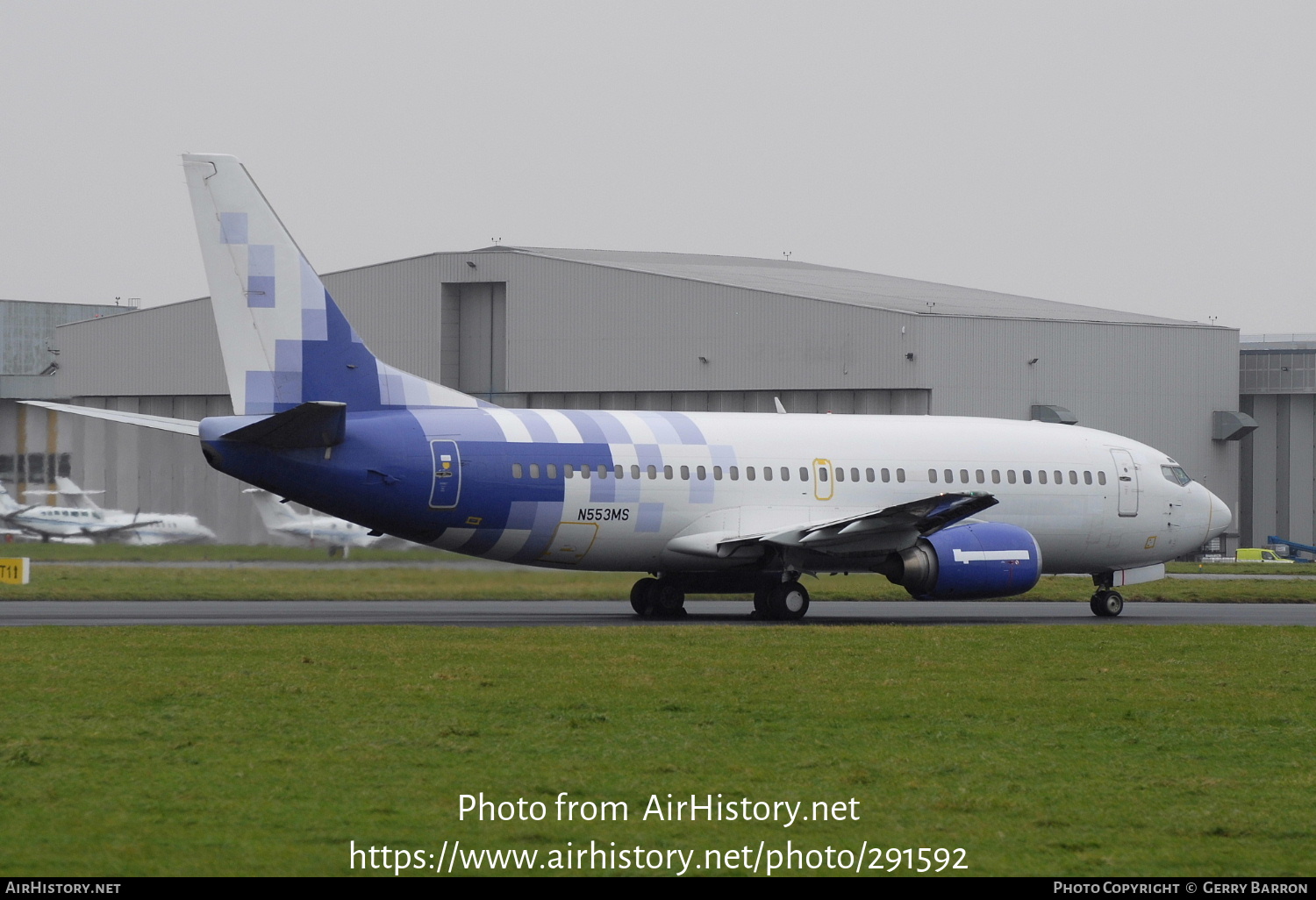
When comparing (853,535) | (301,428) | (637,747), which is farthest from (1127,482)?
(637,747)

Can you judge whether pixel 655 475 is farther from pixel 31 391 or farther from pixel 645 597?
pixel 31 391

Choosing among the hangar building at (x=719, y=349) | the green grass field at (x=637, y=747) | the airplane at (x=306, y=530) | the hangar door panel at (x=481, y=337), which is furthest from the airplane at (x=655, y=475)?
the hangar door panel at (x=481, y=337)

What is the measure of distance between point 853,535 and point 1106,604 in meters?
6.66

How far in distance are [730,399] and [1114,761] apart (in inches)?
1746

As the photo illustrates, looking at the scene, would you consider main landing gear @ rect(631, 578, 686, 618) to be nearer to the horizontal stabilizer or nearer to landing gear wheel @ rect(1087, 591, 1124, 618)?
the horizontal stabilizer

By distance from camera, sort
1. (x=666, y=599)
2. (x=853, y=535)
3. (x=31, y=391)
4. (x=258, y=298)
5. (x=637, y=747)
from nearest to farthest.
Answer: (x=637, y=747) < (x=258, y=298) < (x=853, y=535) < (x=666, y=599) < (x=31, y=391)

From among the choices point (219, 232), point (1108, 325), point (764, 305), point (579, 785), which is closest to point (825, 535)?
point (219, 232)

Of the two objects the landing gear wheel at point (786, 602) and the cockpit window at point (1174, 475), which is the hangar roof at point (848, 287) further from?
the landing gear wheel at point (786, 602)

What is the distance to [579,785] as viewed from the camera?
11.8 m

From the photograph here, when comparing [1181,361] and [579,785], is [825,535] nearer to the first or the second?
[579,785]

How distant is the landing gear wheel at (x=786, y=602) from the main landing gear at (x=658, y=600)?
186 centimetres

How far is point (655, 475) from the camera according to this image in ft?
94.1

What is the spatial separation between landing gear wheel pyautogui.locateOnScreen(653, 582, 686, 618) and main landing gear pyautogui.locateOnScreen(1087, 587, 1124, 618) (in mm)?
8297
